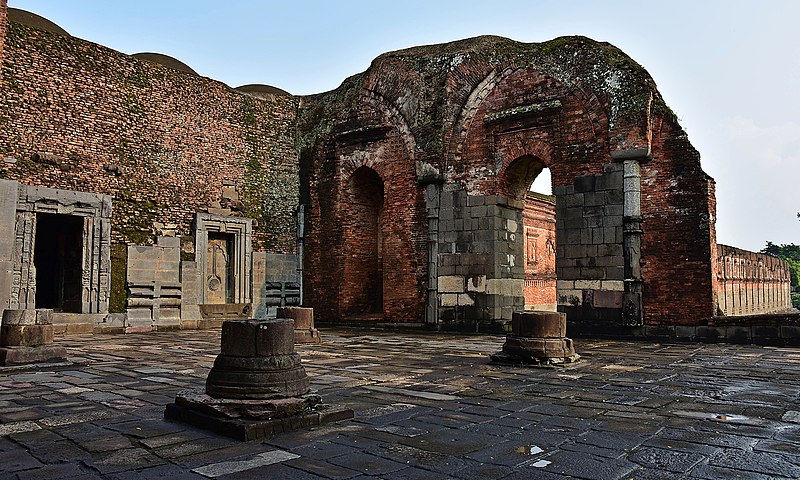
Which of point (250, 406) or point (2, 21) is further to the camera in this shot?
point (2, 21)

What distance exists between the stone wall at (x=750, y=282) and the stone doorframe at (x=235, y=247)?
10.7 m

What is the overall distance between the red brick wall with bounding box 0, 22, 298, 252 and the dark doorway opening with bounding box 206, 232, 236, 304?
710 mm

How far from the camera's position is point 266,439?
13.7 ft

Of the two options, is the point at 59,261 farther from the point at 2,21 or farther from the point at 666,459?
the point at 666,459

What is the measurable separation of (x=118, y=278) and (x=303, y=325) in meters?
5.13

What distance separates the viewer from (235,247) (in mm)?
15609

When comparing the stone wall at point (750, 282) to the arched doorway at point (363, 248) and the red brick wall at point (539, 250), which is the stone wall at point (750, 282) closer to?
the red brick wall at point (539, 250)

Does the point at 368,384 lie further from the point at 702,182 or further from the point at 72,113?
the point at 72,113

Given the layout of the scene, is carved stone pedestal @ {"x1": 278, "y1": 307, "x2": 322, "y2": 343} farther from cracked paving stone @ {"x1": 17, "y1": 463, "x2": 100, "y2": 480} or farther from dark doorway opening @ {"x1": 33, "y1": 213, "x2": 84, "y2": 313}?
cracked paving stone @ {"x1": 17, "y1": 463, "x2": 100, "y2": 480}

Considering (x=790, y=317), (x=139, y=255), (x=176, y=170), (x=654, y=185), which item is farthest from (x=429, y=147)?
(x=790, y=317)

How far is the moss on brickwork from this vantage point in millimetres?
13391

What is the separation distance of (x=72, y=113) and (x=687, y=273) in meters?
12.7

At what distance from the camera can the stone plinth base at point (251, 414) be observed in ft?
14.0

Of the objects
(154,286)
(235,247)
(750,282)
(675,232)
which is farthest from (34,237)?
(750,282)
